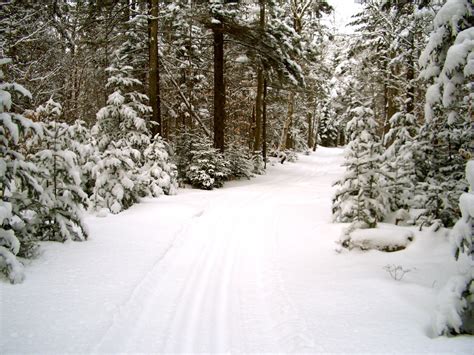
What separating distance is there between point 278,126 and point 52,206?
1232 inches

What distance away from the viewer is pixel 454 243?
3.57 m

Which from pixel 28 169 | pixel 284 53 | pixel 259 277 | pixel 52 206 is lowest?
pixel 259 277

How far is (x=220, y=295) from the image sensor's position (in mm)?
4902

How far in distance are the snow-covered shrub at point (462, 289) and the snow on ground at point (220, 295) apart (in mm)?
188

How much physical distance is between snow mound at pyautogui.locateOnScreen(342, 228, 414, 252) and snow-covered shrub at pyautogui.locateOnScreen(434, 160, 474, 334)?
2.78 meters

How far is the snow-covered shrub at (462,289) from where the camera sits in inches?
136

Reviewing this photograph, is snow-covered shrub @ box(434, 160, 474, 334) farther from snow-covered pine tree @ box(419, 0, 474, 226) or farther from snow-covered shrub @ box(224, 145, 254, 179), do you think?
snow-covered shrub @ box(224, 145, 254, 179)

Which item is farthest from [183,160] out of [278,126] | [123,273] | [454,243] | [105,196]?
[278,126]

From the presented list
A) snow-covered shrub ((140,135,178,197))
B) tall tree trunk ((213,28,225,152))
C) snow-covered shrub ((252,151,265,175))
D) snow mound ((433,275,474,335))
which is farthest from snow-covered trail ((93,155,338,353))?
snow-covered shrub ((252,151,265,175))

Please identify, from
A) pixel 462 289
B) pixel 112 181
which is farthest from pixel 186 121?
pixel 462 289

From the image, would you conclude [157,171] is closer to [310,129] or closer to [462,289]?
[462,289]

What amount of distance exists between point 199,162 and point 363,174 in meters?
9.11

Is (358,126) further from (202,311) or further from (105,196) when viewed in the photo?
(105,196)

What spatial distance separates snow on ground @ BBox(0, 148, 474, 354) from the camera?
3.66m
